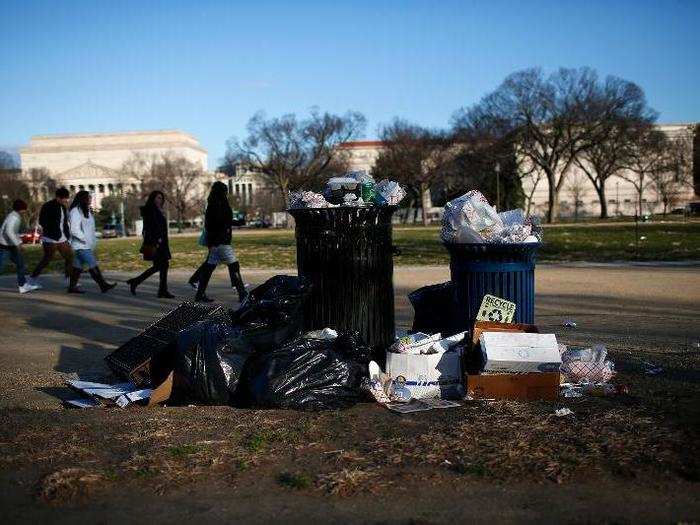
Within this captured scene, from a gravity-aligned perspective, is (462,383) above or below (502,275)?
below

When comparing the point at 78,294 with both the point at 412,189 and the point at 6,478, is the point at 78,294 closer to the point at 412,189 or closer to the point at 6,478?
the point at 6,478

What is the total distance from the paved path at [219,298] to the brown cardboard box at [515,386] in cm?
198

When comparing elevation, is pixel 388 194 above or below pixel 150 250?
above

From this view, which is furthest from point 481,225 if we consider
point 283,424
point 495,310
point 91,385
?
point 91,385

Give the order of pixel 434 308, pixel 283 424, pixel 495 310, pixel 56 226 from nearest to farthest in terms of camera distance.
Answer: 1. pixel 283 424
2. pixel 495 310
3. pixel 434 308
4. pixel 56 226

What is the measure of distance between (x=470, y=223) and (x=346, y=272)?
3.58 feet

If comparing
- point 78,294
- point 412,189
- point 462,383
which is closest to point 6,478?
point 462,383

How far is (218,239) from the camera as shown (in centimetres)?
1045

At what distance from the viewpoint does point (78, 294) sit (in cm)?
1195

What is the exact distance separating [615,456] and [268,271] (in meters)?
13.1

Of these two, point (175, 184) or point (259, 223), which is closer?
point (175, 184)

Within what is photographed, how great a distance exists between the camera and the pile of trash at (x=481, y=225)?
18.9ft

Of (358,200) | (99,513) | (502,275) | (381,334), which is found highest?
(358,200)

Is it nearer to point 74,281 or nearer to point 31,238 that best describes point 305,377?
point 74,281
